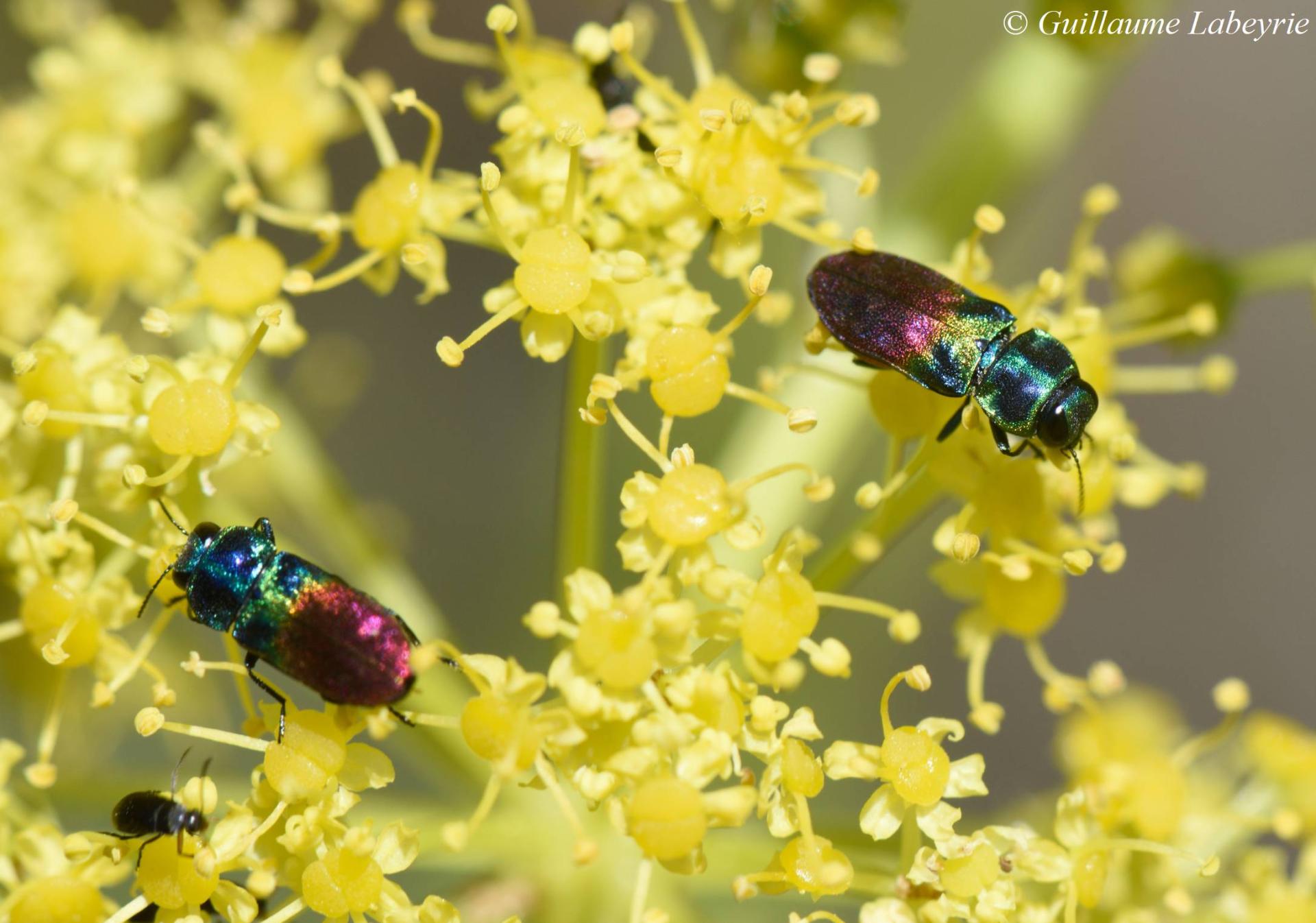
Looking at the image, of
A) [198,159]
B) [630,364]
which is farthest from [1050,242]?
[630,364]

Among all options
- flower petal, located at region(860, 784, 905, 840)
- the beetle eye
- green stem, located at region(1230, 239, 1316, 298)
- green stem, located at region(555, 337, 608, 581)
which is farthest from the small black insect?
green stem, located at region(1230, 239, 1316, 298)

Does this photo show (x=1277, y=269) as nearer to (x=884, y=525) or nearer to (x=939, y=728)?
(x=884, y=525)

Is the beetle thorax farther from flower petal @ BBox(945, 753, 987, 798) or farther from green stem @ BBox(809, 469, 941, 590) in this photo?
flower petal @ BBox(945, 753, 987, 798)

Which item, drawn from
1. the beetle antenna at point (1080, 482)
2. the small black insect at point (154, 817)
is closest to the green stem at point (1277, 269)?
the beetle antenna at point (1080, 482)

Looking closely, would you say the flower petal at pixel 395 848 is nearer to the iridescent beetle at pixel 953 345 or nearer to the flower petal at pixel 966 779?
the flower petal at pixel 966 779

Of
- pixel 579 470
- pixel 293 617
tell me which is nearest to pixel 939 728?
pixel 579 470

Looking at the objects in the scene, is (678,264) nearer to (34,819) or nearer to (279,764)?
(279,764)
